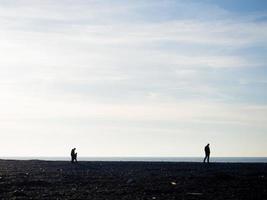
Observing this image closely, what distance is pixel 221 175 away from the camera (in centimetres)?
3744

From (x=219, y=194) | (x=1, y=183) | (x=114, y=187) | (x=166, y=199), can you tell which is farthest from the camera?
(x=1, y=183)

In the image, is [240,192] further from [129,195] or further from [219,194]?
[129,195]

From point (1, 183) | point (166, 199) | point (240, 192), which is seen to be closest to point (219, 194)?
point (240, 192)

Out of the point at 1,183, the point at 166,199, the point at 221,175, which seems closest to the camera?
the point at 166,199

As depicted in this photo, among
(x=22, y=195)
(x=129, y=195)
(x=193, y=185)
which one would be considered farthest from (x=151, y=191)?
(x=22, y=195)

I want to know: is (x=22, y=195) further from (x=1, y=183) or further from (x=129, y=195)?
(x=1, y=183)

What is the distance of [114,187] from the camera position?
31078 millimetres

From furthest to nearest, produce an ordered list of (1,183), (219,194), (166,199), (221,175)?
(221,175) → (1,183) → (219,194) → (166,199)

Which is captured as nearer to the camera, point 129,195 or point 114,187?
point 129,195

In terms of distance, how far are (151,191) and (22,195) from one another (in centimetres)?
624

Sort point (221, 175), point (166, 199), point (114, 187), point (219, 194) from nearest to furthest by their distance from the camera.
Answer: point (166, 199) < point (219, 194) < point (114, 187) < point (221, 175)

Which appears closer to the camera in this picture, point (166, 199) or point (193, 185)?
point (166, 199)

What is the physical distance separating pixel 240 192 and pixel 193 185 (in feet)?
14.6

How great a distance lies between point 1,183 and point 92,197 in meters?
9.59
